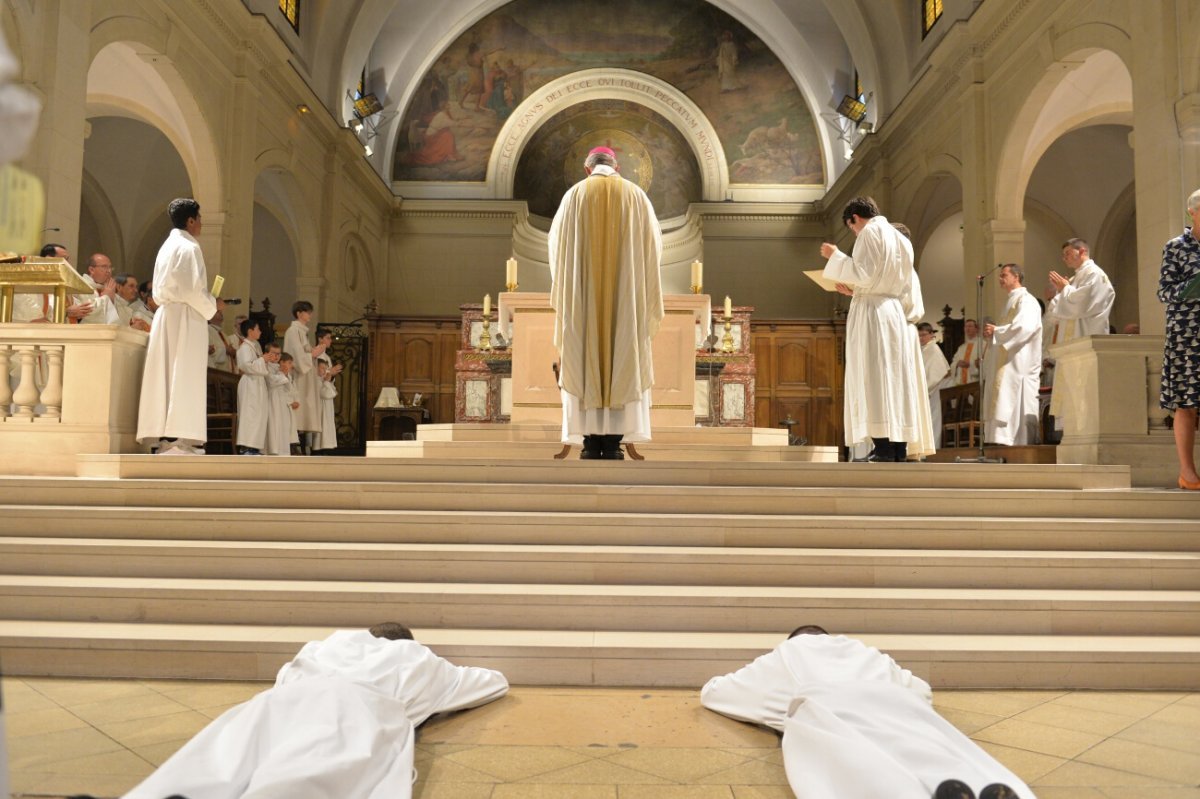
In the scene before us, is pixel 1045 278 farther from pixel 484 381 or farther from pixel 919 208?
pixel 484 381

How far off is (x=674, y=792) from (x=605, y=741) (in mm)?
509

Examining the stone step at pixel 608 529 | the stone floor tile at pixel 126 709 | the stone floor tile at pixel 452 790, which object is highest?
the stone step at pixel 608 529

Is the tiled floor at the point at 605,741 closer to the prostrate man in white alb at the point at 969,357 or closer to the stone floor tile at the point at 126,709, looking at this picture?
the stone floor tile at the point at 126,709

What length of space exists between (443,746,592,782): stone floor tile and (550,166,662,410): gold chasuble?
12.6 ft

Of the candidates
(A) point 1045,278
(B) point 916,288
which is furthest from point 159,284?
(A) point 1045,278

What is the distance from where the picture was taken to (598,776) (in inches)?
107

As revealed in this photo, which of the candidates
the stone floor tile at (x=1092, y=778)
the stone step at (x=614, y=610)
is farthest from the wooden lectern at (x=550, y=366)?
the stone floor tile at (x=1092, y=778)

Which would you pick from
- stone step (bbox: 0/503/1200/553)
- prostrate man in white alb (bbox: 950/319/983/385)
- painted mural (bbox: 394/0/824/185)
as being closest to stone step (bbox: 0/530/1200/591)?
stone step (bbox: 0/503/1200/553)

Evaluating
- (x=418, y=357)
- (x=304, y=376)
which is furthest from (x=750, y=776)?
(x=418, y=357)

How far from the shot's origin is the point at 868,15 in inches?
676

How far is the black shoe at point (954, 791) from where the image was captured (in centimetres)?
206

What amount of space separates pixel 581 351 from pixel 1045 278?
15646 millimetres

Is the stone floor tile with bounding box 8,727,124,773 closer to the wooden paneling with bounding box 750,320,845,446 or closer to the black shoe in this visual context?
the black shoe

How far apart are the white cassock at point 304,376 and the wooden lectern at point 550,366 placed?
11.4 ft
